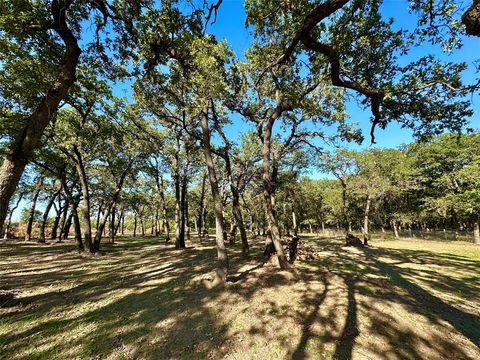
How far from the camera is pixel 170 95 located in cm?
1209

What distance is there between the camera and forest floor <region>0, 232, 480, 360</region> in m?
4.63

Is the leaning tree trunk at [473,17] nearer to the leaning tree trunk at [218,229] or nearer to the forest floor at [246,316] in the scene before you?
the forest floor at [246,316]

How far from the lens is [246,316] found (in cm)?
595

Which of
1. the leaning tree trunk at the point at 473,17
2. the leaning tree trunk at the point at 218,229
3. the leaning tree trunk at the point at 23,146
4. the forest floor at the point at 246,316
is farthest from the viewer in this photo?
the leaning tree trunk at the point at 218,229

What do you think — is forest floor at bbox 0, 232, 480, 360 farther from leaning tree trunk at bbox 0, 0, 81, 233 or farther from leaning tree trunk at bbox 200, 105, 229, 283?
leaning tree trunk at bbox 0, 0, 81, 233

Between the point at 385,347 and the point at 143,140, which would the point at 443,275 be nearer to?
the point at 385,347

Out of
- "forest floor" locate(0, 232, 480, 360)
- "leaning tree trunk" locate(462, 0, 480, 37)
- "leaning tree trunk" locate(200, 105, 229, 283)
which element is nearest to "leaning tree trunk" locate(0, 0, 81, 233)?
"forest floor" locate(0, 232, 480, 360)

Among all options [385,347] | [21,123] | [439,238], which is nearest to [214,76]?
[385,347]

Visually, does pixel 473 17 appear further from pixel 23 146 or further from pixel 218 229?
pixel 23 146

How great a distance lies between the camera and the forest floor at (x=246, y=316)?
4.63 metres

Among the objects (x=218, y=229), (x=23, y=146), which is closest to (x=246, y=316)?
(x=218, y=229)

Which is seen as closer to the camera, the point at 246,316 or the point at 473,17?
the point at 473,17

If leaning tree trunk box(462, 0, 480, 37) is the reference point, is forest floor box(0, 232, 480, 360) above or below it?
below

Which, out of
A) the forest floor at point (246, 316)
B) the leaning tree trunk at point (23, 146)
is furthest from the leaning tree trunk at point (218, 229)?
the leaning tree trunk at point (23, 146)
